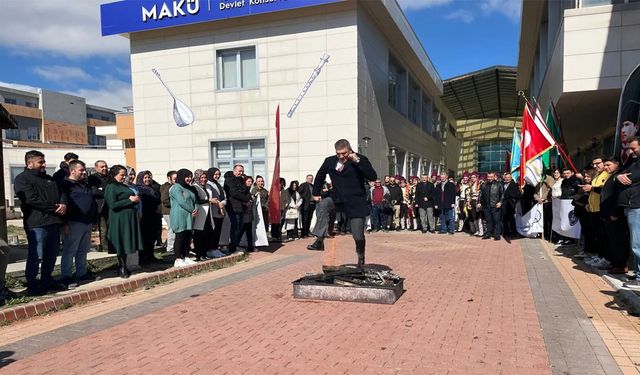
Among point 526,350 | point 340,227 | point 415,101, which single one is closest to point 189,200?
point 526,350

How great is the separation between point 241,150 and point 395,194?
20.4ft

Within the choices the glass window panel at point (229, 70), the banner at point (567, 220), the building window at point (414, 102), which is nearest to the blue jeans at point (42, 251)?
the banner at point (567, 220)

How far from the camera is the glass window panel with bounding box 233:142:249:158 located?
57.1ft

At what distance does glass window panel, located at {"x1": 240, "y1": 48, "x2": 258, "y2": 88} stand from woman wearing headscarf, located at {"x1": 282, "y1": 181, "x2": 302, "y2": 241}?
18.0 feet

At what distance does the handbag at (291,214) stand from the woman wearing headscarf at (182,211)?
499cm

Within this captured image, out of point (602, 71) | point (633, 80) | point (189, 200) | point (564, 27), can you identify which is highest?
point (564, 27)

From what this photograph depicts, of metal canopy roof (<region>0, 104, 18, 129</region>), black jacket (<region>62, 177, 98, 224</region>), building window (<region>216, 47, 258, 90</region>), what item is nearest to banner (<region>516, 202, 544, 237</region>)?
building window (<region>216, 47, 258, 90</region>)

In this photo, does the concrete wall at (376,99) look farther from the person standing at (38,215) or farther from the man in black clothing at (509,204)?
the person standing at (38,215)

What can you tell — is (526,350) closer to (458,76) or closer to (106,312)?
(106,312)

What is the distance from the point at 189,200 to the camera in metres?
8.23

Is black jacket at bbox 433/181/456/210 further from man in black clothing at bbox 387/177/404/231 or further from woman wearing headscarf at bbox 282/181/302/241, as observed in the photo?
woman wearing headscarf at bbox 282/181/302/241

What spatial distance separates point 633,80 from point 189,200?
26.3 feet

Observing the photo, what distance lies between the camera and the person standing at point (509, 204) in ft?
41.5

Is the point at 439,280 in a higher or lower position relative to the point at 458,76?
lower
